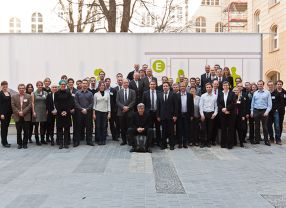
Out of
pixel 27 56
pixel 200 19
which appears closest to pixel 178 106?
pixel 27 56

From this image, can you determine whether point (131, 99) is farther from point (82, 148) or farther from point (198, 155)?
point (198, 155)

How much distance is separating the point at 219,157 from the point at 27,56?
780 cm

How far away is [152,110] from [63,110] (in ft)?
8.17

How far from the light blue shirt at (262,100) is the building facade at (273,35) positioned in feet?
45.6

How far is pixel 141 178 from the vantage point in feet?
25.9

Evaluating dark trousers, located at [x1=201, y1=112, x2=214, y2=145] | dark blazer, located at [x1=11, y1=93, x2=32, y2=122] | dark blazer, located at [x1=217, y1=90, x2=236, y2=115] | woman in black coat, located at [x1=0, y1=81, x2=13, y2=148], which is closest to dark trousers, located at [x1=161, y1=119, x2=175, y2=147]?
dark trousers, located at [x1=201, y1=112, x2=214, y2=145]

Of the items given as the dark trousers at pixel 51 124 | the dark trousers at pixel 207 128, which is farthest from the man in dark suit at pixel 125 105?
the dark trousers at pixel 207 128

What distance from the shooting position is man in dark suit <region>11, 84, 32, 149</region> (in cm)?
1181

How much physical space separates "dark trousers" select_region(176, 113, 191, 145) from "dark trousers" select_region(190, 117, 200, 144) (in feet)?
0.67

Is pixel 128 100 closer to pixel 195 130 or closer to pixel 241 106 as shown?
pixel 195 130

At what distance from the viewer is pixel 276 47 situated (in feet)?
90.9

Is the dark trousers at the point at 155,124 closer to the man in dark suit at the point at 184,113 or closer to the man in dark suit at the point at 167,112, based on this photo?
the man in dark suit at the point at 167,112

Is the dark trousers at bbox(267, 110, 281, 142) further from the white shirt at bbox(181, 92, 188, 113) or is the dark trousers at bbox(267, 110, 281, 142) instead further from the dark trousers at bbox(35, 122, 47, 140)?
the dark trousers at bbox(35, 122, 47, 140)

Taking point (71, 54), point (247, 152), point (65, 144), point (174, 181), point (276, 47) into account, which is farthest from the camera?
point (276, 47)
